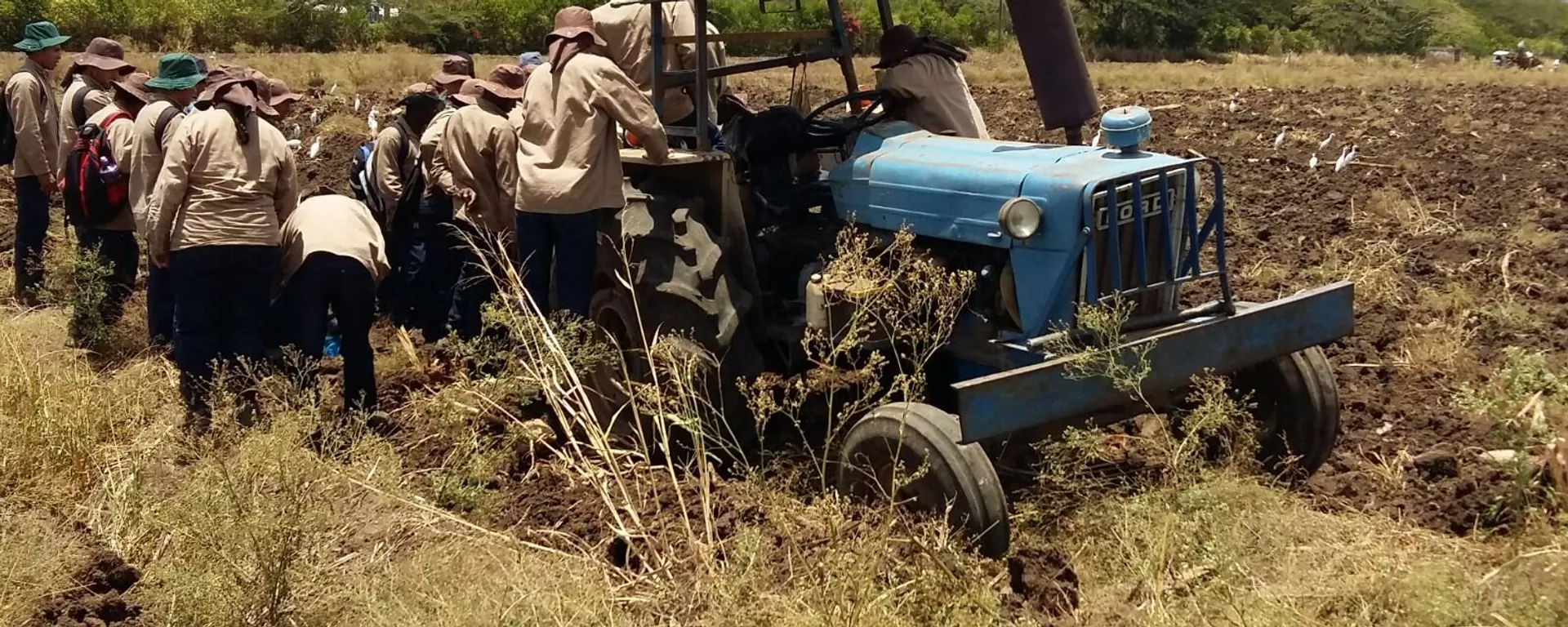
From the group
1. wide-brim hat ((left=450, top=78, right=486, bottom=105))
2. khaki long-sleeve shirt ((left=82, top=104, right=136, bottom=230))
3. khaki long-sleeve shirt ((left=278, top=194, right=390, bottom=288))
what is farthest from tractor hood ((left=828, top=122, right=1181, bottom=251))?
khaki long-sleeve shirt ((left=82, top=104, right=136, bottom=230))

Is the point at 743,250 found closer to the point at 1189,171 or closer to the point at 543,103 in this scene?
the point at 543,103

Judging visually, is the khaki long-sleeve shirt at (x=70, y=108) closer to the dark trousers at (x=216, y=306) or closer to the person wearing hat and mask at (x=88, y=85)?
the person wearing hat and mask at (x=88, y=85)

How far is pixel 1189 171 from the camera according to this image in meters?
4.84

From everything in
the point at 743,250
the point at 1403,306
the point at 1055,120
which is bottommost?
the point at 1403,306

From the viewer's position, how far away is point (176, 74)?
20.9 feet

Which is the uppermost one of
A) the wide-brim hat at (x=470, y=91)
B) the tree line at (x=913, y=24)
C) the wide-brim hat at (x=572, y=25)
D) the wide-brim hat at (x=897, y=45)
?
the wide-brim hat at (x=572, y=25)

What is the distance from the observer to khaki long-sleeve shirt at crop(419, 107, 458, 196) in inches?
277

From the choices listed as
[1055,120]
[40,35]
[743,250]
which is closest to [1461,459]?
[1055,120]

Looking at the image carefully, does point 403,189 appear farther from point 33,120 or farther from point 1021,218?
point 1021,218

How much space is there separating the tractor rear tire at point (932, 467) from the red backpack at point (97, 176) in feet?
15.1

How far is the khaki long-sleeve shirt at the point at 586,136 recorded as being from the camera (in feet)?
18.2

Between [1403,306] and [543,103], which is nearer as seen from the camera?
[543,103]

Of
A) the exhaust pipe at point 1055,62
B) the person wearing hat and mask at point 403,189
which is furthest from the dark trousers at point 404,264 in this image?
the exhaust pipe at point 1055,62

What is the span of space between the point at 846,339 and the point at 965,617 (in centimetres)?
89
